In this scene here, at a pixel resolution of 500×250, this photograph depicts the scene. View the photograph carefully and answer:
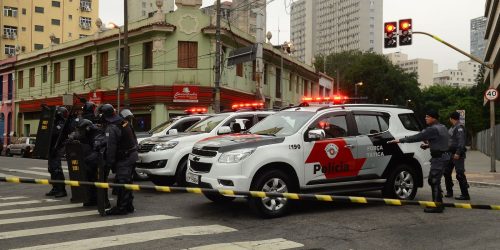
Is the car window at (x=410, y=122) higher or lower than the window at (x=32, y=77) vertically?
lower

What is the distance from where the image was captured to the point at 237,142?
7867 millimetres

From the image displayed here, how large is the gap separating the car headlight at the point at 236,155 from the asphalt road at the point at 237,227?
92cm

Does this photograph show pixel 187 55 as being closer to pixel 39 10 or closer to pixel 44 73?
pixel 44 73

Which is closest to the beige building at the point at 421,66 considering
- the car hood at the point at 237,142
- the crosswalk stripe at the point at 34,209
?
the car hood at the point at 237,142

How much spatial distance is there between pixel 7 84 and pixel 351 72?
39619 mm

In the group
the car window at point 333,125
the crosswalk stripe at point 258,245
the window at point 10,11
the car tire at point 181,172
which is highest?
the window at point 10,11

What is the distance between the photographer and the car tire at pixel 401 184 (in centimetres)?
→ 917

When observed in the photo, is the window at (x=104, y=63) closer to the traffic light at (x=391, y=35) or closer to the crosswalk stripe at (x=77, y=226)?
the traffic light at (x=391, y=35)

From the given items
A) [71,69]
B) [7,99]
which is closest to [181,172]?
[71,69]

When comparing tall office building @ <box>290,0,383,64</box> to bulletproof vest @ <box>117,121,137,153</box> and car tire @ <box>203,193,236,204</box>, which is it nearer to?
car tire @ <box>203,193,236,204</box>

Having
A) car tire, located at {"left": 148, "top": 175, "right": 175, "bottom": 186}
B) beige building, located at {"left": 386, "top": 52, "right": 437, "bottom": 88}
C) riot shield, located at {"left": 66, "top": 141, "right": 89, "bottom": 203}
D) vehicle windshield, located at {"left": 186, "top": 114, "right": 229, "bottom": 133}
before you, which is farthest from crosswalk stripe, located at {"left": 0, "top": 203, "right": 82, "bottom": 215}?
beige building, located at {"left": 386, "top": 52, "right": 437, "bottom": 88}

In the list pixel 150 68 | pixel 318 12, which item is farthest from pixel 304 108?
pixel 318 12

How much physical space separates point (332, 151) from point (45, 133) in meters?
5.62

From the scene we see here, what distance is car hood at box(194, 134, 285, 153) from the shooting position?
25.4ft
